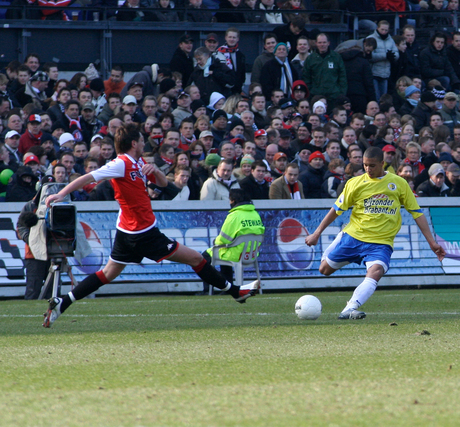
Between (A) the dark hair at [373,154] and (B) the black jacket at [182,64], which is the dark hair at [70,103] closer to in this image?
(B) the black jacket at [182,64]

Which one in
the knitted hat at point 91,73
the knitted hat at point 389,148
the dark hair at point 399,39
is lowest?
the knitted hat at point 389,148

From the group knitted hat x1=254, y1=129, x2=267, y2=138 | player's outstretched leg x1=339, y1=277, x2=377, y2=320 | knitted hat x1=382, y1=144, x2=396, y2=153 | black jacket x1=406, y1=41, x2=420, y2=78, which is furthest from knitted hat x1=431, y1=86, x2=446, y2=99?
player's outstretched leg x1=339, y1=277, x2=377, y2=320

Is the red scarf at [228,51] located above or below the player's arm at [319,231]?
above

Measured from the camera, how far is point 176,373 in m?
5.37

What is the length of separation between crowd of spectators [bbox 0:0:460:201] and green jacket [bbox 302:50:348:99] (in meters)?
0.03

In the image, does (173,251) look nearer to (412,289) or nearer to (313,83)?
(412,289)

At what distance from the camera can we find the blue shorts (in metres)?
8.98

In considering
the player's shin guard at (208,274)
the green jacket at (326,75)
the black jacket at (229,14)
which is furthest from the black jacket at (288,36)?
the player's shin guard at (208,274)

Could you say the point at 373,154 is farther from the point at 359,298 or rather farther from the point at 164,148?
the point at 164,148

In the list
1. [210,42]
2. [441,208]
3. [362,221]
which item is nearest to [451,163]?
[441,208]

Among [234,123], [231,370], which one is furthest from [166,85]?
[231,370]

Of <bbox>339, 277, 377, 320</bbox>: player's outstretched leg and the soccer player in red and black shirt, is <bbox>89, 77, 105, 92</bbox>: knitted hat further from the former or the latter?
<bbox>339, 277, 377, 320</bbox>: player's outstretched leg

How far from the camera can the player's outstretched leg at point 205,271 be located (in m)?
8.65

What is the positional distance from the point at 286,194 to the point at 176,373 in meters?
9.59
